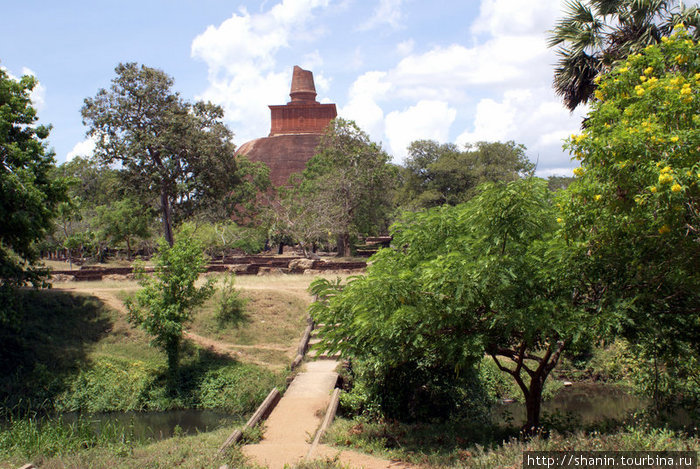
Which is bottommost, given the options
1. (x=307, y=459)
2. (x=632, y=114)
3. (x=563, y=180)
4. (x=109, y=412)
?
(x=109, y=412)

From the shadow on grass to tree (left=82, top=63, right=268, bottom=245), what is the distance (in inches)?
327

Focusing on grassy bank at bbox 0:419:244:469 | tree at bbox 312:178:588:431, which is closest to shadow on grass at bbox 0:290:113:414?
grassy bank at bbox 0:419:244:469

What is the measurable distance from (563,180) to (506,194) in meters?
58.4

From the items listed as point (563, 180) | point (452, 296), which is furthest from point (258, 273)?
point (563, 180)

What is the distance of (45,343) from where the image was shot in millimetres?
17031

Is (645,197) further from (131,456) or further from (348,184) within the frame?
(348,184)

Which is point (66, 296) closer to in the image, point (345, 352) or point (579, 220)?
point (345, 352)

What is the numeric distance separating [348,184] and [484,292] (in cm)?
2364

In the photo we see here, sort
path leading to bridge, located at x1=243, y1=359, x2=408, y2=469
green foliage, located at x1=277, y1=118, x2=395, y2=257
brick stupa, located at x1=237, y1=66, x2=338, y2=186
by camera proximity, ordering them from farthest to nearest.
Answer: brick stupa, located at x1=237, y1=66, x2=338, y2=186
green foliage, located at x1=277, y1=118, x2=395, y2=257
path leading to bridge, located at x1=243, y1=359, x2=408, y2=469

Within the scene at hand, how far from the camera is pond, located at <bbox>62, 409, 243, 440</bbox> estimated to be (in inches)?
516

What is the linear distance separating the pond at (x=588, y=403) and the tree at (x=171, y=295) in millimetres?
8724

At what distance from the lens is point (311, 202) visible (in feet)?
99.9

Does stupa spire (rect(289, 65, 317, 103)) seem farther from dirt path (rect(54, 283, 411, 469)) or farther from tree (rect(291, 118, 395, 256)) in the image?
dirt path (rect(54, 283, 411, 469))

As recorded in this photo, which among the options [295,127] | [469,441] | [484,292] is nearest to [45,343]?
[469,441]
